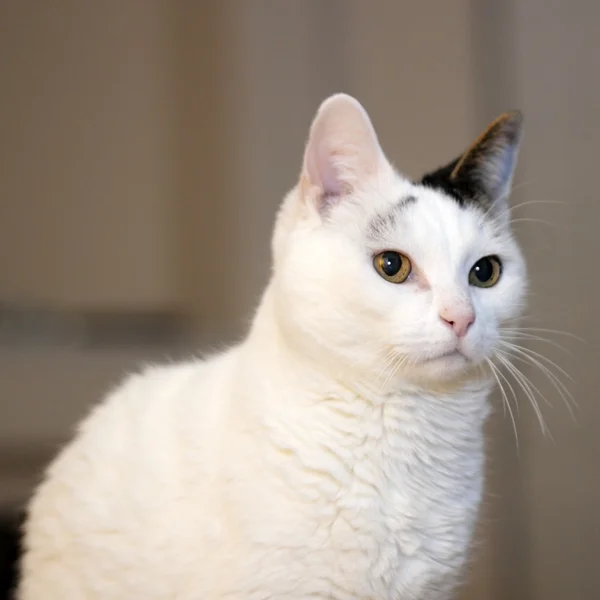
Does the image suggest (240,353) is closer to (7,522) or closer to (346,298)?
(346,298)

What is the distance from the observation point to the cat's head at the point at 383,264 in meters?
0.91

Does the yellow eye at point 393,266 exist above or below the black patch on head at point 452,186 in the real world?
below

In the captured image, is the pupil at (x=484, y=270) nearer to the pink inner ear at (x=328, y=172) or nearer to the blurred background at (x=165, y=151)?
the pink inner ear at (x=328, y=172)

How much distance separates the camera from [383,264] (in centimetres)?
95

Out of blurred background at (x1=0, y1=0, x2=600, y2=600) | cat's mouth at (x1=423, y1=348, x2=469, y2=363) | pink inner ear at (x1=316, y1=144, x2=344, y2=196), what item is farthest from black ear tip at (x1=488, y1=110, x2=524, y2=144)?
blurred background at (x1=0, y1=0, x2=600, y2=600)

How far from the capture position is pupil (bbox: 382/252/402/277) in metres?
0.95

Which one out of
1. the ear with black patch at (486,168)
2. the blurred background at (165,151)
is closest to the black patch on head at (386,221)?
the ear with black patch at (486,168)

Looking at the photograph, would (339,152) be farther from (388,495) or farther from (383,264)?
(388,495)

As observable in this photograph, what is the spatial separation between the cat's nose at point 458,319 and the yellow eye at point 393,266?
0.28 feet

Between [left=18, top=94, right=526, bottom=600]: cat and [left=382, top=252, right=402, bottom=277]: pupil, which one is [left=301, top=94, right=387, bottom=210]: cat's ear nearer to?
[left=18, top=94, right=526, bottom=600]: cat

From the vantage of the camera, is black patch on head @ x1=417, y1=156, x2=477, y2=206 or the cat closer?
the cat

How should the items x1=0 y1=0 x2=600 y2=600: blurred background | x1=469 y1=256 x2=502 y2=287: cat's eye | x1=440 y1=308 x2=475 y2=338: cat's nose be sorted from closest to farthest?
x1=440 y1=308 x2=475 y2=338: cat's nose, x1=469 y1=256 x2=502 y2=287: cat's eye, x1=0 y1=0 x2=600 y2=600: blurred background

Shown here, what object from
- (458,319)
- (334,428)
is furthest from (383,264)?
(334,428)

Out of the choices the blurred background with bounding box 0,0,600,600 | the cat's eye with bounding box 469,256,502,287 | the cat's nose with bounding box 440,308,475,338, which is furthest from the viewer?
the blurred background with bounding box 0,0,600,600
